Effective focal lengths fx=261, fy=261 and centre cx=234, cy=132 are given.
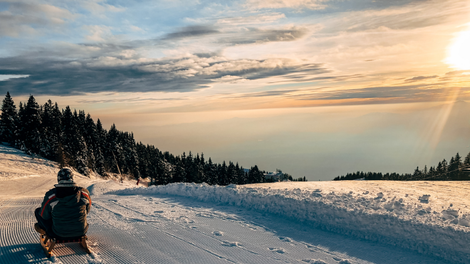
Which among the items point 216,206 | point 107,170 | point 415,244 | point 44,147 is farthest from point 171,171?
point 415,244

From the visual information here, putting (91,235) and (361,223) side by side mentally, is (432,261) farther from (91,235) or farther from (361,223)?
(91,235)

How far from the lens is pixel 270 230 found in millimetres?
7617

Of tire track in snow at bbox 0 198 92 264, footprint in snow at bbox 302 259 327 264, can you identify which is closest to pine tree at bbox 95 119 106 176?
tire track in snow at bbox 0 198 92 264

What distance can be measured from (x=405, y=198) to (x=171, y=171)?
7650 cm

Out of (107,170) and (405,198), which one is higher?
(405,198)

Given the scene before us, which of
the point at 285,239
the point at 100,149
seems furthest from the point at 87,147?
the point at 285,239

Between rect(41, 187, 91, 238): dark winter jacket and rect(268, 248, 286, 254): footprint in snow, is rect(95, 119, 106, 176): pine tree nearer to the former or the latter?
rect(41, 187, 91, 238): dark winter jacket

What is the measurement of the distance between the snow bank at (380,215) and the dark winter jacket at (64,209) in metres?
5.83

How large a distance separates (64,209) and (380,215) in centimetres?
770

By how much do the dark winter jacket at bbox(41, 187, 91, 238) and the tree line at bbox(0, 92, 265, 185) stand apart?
48804mm

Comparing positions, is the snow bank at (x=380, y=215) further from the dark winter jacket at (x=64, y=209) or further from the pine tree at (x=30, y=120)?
the pine tree at (x=30, y=120)

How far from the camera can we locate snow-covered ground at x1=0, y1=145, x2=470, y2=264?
18.9 feet

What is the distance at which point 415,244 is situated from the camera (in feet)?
20.0

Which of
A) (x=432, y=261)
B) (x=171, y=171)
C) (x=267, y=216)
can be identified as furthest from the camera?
(x=171, y=171)
